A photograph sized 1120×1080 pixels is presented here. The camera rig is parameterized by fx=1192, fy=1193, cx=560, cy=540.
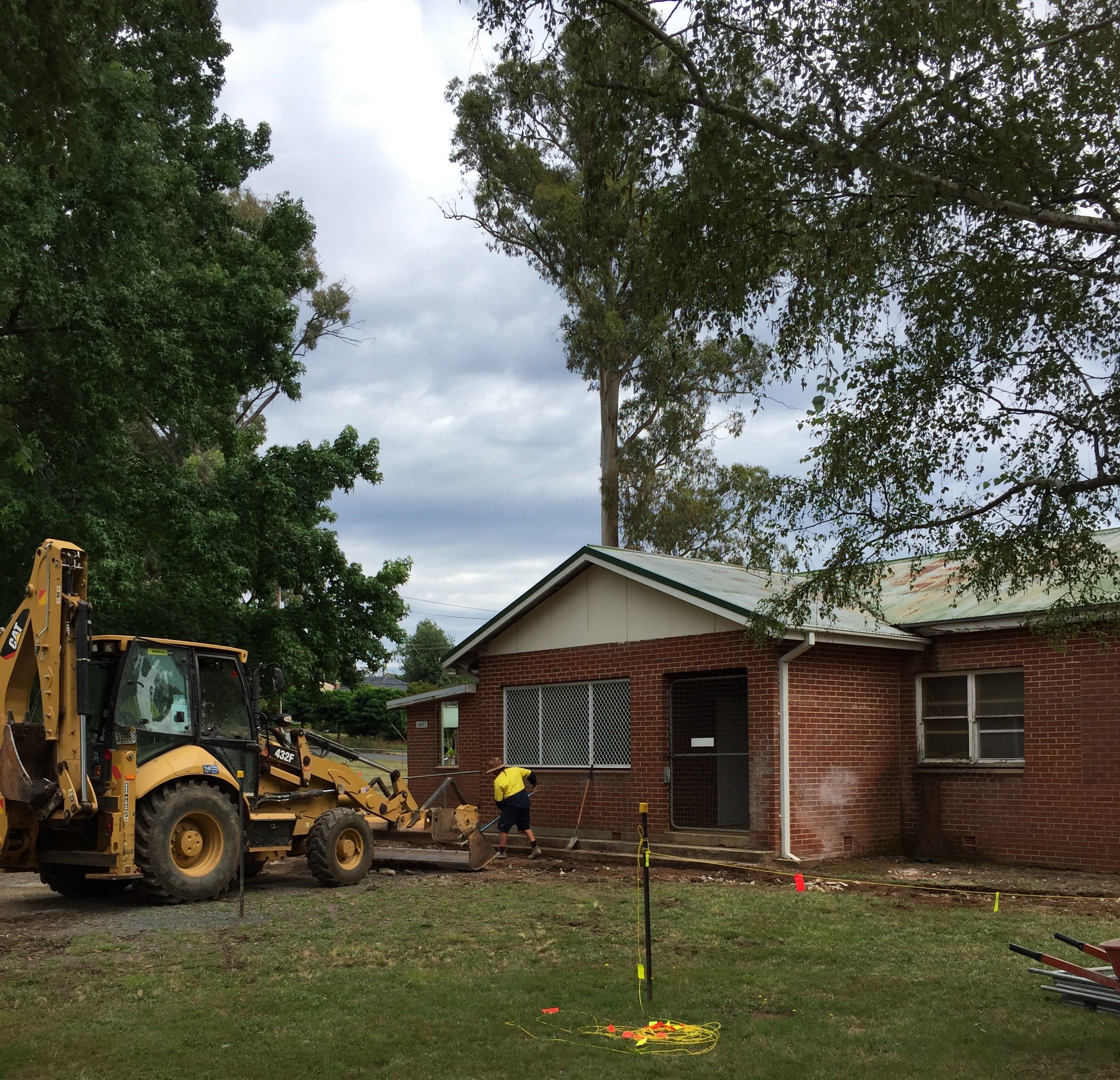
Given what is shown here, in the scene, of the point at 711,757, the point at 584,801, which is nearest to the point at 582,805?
the point at 584,801

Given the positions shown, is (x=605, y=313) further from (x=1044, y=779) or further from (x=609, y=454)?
(x=1044, y=779)

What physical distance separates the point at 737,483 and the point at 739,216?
2551cm

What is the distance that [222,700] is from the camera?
13.5m

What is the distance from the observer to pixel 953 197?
804 centimetres

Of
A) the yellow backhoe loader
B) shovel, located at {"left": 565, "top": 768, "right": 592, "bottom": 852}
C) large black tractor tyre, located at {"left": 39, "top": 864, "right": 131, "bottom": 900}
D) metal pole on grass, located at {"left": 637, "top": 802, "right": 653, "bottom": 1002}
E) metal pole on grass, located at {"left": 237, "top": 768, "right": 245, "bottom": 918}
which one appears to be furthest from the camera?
shovel, located at {"left": 565, "top": 768, "right": 592, "bottom": 852}

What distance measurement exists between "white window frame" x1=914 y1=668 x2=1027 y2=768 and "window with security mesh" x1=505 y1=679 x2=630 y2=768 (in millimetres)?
4353

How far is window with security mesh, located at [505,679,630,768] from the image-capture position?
18578 millimetres

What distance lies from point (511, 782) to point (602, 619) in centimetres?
310

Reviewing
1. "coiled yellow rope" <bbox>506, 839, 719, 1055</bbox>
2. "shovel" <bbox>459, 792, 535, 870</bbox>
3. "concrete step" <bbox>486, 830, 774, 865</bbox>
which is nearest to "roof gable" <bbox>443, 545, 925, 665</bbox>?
"concrete step" <bbox>486, 830, 774, 865</bbox>

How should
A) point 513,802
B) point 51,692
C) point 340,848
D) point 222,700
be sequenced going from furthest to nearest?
point 513,802
point 340,848
point 222,700
point 51,692

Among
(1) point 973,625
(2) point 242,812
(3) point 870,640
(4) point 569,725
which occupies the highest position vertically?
(1) point 973,625

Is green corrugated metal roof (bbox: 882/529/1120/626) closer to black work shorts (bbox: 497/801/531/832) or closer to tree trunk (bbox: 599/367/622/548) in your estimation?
black work shorts (bbox: 497/801/531/832)

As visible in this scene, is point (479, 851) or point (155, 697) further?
point (479, 851)

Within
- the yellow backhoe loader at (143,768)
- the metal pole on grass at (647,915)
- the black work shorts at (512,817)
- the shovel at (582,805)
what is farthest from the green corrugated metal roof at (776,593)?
the metal pole on grass at (647,915)
